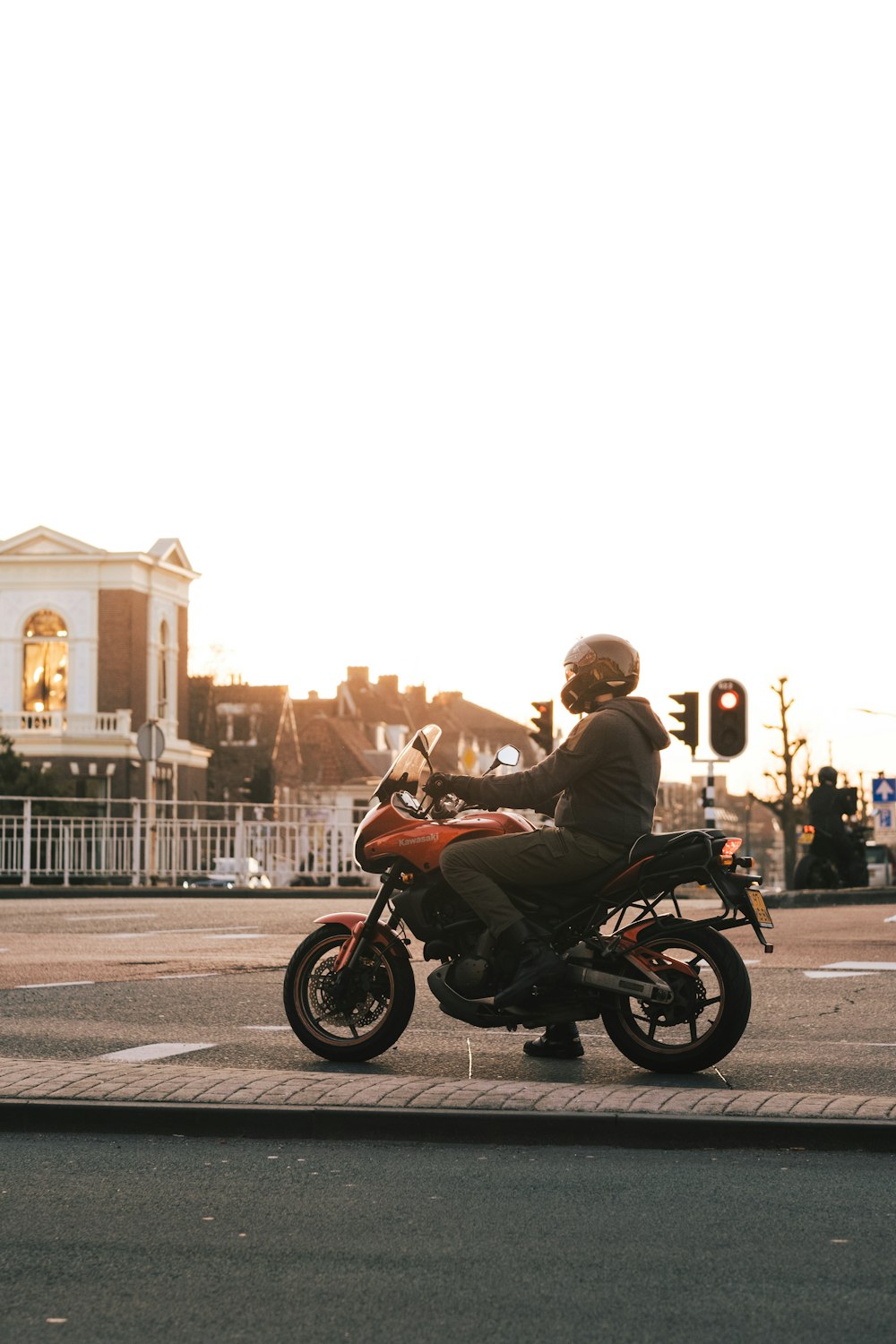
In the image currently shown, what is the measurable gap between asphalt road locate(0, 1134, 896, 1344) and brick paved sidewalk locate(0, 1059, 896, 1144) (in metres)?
0.18

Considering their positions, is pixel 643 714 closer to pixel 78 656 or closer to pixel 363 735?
pixel 78 656

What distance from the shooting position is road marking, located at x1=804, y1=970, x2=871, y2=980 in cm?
1167

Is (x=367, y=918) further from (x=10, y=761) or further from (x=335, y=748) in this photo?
(x=335, y=748)

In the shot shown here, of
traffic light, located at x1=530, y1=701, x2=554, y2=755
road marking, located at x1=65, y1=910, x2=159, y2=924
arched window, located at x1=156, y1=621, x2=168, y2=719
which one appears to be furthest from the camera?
arched window, located at x1=156, y1=621, x2=168, y2=719

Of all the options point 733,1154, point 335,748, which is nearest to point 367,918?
point 733,1154

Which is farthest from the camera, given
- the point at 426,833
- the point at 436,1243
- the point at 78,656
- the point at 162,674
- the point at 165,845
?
the point at 162,674

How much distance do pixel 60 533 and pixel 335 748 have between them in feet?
135

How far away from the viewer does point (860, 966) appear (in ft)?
41.2

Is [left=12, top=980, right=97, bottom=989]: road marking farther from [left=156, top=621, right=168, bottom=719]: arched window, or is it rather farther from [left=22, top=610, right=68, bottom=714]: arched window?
[left=156, top=621, right=168, bottom=719]: arched window

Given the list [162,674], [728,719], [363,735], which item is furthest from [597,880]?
[363,735]

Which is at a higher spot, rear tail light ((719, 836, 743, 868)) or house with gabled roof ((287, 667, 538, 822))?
house with gabled roof ((287, 667, 538, 822))

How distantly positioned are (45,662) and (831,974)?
168 ft

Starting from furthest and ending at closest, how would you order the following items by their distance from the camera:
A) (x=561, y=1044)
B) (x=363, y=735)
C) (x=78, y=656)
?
(x=363, y=735) → (x=78, y=656) → (x=561, y=1044)

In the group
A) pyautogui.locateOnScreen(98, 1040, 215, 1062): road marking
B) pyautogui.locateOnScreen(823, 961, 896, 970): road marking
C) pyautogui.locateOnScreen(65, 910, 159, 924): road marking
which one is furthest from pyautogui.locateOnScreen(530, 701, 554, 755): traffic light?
pyautogui.locateOnScreen(98, 1040, 215, 1062): road marking
